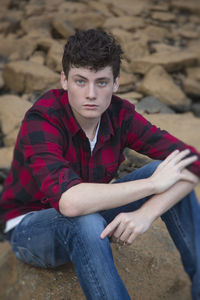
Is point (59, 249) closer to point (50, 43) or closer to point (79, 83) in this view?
point (79, 83)

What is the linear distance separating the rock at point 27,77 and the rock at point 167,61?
4.40ft

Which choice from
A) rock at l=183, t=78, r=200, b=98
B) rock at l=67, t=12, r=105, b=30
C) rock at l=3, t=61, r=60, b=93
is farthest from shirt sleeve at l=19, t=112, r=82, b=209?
rock at l=67, t=12, r=105, b=30

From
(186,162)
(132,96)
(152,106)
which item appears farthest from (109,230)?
(132,96)

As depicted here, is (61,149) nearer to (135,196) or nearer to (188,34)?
(135,196)

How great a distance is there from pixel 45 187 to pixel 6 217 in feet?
1.63

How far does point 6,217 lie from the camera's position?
219cm

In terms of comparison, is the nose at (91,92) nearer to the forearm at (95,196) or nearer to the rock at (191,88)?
the forearm at (95,196)

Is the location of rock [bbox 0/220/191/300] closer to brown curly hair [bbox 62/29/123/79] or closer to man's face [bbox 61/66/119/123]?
man's face [bbox 61/66/119/123]

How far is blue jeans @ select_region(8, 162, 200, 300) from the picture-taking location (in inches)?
69.1

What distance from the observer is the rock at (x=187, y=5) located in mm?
8062

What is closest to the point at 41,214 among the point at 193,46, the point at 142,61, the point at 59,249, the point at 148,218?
the point at 59,249

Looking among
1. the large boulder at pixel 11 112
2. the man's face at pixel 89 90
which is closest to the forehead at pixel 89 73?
the man's face at pixel 89 90

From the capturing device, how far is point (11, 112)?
4922 millimetres

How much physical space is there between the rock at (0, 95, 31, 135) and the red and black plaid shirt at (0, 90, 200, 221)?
106 inches
